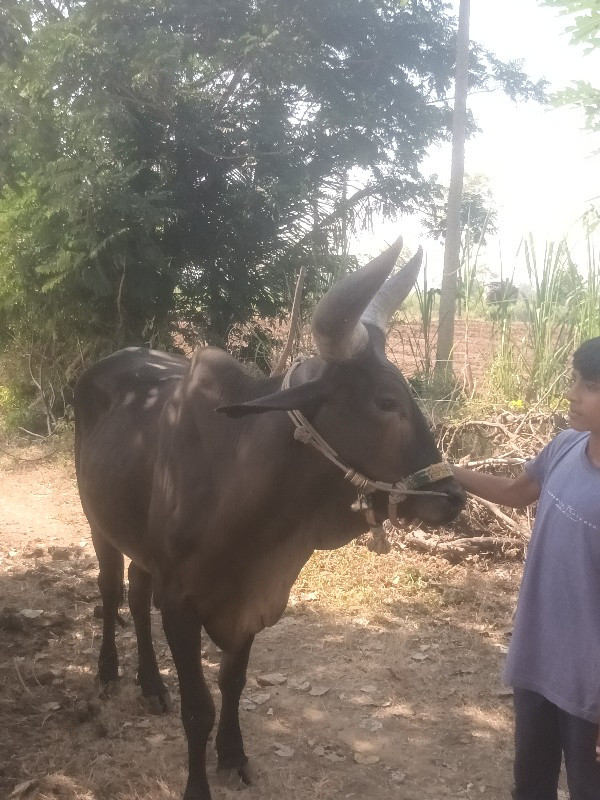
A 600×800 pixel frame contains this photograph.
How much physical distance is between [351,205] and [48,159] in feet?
13.9

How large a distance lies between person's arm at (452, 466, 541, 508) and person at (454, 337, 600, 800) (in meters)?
0.21

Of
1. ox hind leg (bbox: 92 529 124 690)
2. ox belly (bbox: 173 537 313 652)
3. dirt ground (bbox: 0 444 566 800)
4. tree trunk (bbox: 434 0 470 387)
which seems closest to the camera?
ox belly (bbox: 173 537 313 652)

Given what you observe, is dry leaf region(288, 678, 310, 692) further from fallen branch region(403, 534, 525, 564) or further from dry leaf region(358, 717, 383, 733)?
fallen branch region(403, 534, 525, 564)

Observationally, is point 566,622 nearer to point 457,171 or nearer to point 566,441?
point 566,441

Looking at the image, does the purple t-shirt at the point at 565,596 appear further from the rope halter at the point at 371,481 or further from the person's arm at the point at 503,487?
the rope halter at the point at 371,481

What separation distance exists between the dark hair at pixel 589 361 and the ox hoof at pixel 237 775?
7.96ft

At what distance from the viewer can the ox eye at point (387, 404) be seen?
8.04ft

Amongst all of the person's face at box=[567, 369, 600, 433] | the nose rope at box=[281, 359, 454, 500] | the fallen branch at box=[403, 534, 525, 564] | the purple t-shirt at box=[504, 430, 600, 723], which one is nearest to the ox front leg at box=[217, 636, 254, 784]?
the nose rope at box=[281, 359, 454, 500]

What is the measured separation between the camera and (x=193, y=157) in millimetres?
9461

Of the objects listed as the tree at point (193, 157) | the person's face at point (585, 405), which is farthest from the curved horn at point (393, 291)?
the tree at point (193, 157)

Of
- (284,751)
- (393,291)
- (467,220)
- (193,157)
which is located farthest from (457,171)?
(284,751)

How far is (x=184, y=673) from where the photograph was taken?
303 centimetres

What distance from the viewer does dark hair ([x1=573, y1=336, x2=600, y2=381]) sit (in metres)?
2.11

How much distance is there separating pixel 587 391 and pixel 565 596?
0.64 meters
